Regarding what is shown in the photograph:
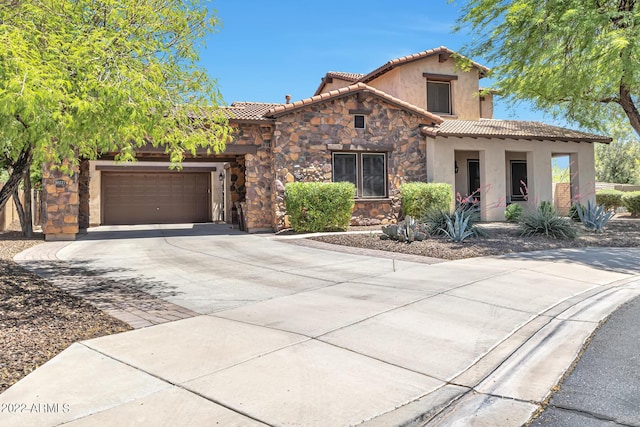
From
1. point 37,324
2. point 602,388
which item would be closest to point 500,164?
point 602,388

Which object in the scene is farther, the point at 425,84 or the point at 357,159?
the point at 425,84

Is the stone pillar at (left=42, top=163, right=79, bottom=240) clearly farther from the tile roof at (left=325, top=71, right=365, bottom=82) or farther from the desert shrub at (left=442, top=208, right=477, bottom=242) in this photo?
the tile roof at (left=325, top=71, right=365, bottom=82)

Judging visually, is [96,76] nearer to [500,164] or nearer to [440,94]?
[500,164]

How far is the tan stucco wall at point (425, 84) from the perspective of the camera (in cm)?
2053

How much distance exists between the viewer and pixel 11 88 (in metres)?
4.15

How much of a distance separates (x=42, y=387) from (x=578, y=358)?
462 centimetres

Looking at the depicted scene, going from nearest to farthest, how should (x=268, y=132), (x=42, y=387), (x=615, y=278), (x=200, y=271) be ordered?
1. (x=42, y=387)
2. (x=615, y=278)
3. (x=200, y=271)
4. (x=268, y=132)

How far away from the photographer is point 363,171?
17.1 m

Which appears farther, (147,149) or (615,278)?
(147,149)

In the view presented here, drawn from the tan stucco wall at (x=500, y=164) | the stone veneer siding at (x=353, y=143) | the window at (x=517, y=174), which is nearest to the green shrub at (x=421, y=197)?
the stone veneer siding at (x=353, y=143)

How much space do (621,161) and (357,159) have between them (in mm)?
30294

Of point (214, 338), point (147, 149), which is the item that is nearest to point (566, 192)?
point (147, 149)

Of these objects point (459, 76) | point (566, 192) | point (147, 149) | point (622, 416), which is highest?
point (459, 76)

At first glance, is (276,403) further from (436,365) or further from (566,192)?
(566,192)
